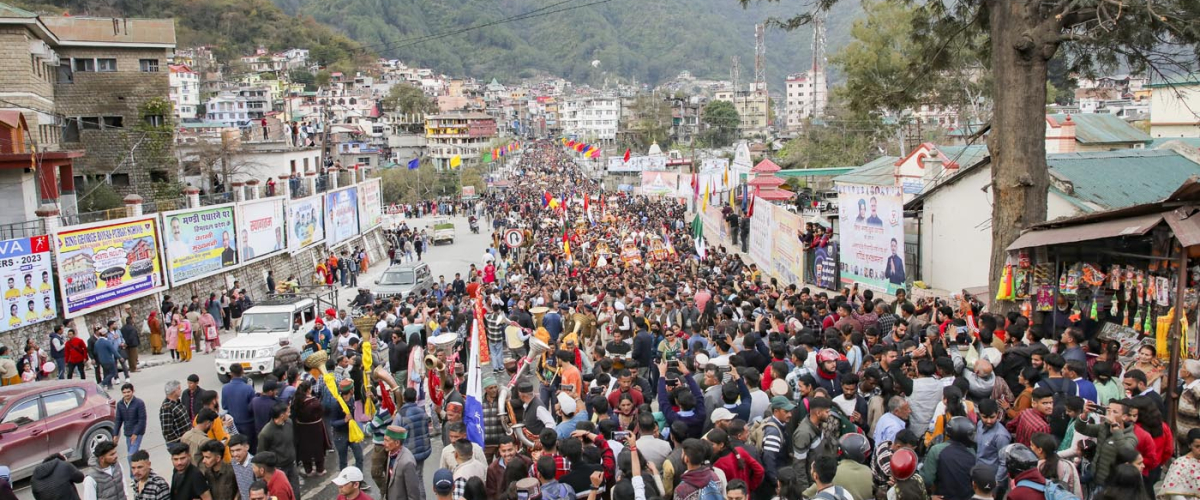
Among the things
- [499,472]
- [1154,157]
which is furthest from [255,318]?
[1154,157]

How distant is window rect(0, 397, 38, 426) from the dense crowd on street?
140cm

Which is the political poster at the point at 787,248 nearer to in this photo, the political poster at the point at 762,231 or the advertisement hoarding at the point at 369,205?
the political poster at the point at 762,231

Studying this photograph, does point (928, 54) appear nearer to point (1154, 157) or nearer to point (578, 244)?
point (1154, 157)

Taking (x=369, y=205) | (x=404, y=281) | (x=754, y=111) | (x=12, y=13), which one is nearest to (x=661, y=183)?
(x=369, y=205)

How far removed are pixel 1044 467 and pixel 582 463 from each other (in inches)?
118

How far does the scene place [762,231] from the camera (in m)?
23.8

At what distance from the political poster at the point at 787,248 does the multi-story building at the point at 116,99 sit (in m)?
24.8

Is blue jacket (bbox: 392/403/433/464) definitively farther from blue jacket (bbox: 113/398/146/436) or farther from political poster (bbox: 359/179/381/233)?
political poster (bbox: 359/179/381/233)

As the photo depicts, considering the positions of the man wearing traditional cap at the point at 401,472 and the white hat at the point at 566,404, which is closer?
the man wearing traditional cap at the point at 401,472

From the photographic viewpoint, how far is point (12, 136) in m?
22.9

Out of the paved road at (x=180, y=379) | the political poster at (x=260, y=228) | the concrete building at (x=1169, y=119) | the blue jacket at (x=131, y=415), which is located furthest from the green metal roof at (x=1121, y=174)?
the political poster at (x=260, y=228)

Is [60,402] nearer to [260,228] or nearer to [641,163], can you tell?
[260,228]

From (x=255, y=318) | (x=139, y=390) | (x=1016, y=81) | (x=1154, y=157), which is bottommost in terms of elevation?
(x=139, y=390)

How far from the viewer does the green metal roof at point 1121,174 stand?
1605 centimetres
